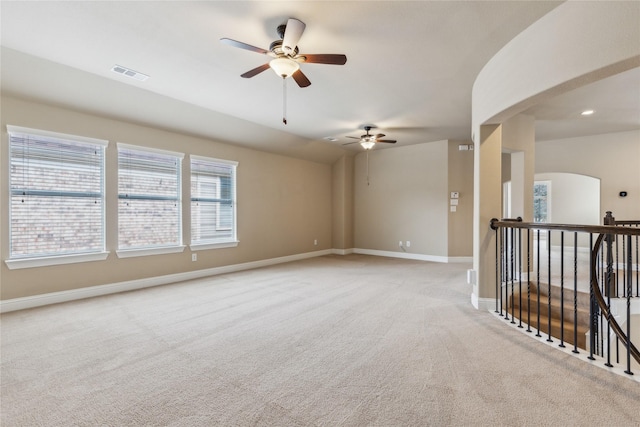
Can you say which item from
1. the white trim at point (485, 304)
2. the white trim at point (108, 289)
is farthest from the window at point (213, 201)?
the white trim at point (485, 304)

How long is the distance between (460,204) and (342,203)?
306 cm

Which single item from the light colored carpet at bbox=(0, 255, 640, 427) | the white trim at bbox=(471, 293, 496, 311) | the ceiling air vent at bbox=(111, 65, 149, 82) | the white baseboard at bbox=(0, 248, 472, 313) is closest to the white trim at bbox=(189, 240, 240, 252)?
the white baseboard at bbox=(0, 248, 472, 313)

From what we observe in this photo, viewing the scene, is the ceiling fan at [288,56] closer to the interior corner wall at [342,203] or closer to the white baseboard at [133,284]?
the white baseboard at [133,284]

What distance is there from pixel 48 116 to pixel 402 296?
5.38 metres

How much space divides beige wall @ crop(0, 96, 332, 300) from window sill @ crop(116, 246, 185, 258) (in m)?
0.07

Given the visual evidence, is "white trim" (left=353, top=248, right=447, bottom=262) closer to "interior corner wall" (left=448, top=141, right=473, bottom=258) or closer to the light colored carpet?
"interior corner wall" (left=448, top=141, right=473, bottom=258)

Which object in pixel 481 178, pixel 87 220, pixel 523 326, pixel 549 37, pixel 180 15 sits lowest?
pixel 523 326

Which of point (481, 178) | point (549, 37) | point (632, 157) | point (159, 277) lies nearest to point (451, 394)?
point (481, 178)

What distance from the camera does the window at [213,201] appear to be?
565 centimetres

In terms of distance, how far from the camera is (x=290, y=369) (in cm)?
233

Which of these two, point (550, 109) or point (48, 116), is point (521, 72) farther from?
point (48, 116)

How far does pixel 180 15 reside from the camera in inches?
101

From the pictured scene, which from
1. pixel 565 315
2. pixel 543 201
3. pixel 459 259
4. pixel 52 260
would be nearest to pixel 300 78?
pixel 52 260

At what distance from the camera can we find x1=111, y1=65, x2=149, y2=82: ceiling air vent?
3515 millimetres
